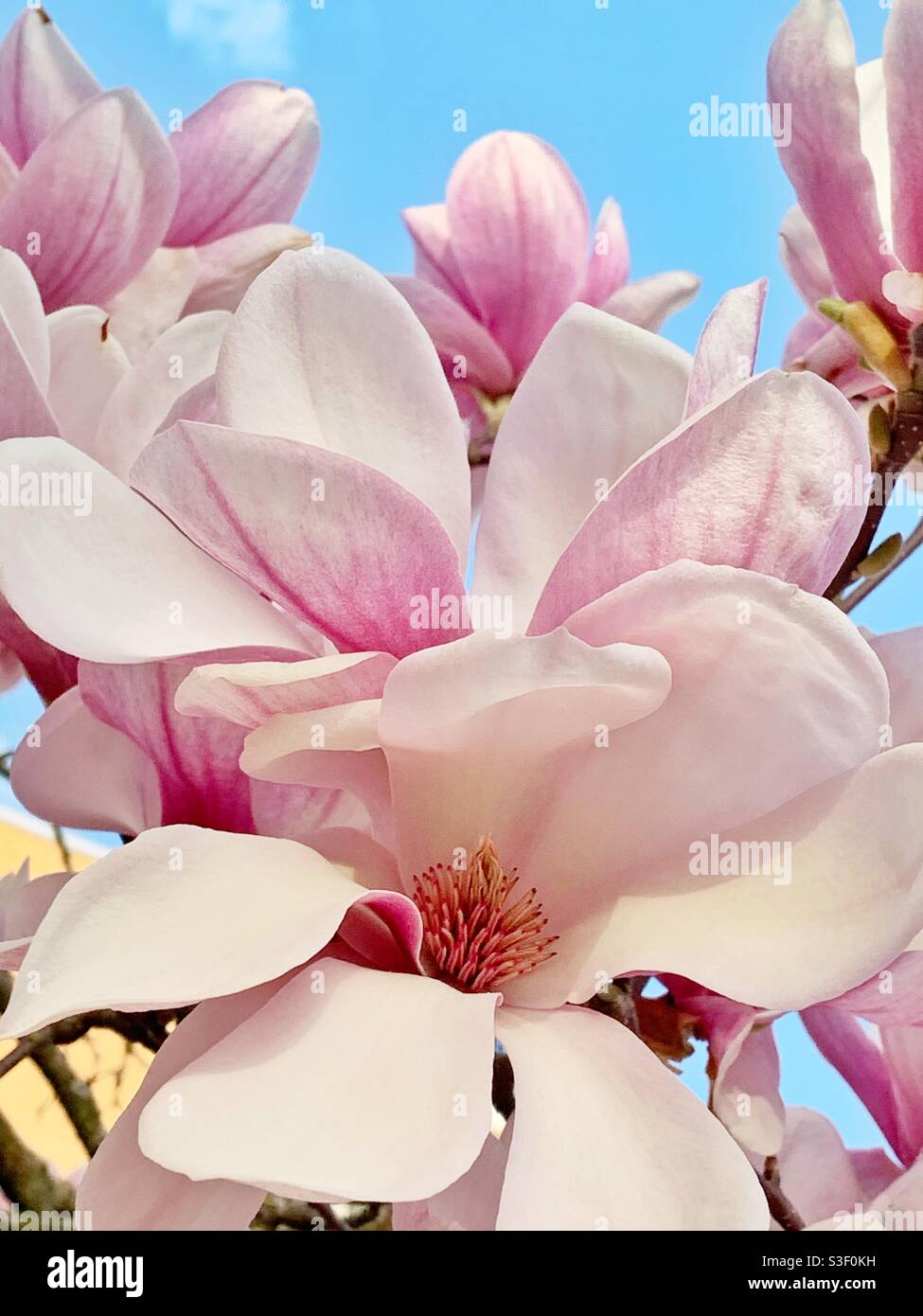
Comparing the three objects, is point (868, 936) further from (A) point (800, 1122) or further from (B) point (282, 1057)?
(A) point (800, 1122)

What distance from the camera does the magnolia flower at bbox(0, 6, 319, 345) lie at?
0.31 metres

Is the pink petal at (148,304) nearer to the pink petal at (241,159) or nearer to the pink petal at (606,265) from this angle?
the pink petal at (241,159)

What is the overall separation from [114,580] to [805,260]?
0.22m

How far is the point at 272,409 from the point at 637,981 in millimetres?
140

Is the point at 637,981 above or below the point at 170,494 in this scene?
below

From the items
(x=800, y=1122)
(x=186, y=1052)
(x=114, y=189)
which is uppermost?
(x=114, y=189)

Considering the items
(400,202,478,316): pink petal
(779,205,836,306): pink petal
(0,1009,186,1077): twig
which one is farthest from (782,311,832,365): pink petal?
(0,1009,186,1077): twig

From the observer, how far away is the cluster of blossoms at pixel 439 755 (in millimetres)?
165

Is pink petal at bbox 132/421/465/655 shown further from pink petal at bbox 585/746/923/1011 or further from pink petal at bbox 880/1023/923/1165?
pink petal at bbox 880/1023/923/1165

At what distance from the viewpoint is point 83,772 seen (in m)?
0.23

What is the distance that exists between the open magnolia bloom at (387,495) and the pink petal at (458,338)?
0.21 meters

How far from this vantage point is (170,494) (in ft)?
0.60

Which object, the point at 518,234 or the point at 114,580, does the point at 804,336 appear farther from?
the point at 114,580
